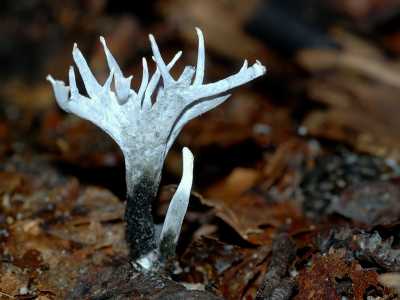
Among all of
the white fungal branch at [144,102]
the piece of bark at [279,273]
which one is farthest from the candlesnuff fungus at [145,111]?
the piece of bark at [279,273]

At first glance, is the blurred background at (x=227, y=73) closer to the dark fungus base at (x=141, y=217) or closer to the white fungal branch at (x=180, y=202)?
the dark fungus base at (x=141, y=217)

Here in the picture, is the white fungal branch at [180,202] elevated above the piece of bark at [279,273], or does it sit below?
above

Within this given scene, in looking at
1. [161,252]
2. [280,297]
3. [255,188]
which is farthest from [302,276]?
[255,188]

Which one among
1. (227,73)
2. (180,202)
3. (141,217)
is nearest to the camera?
(180,202)

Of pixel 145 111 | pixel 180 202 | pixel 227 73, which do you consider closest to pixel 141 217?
pixel 180 202

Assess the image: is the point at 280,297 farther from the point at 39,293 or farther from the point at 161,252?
the point at 39,293

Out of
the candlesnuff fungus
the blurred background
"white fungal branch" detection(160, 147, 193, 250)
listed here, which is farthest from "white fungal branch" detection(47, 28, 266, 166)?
the blurred background

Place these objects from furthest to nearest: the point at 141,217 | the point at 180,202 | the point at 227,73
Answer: the point at 227,73 → the point at 141,217 → the point at 180,202

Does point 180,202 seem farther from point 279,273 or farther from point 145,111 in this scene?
point 279,273
